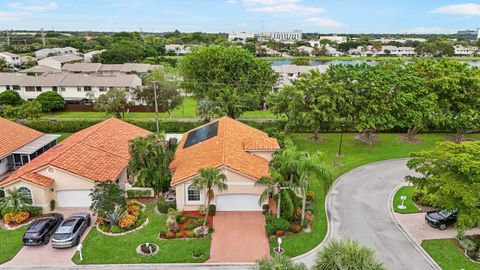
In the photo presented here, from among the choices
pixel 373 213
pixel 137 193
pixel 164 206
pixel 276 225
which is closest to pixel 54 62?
pixel 137 193

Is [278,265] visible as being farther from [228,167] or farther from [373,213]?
[373,213]

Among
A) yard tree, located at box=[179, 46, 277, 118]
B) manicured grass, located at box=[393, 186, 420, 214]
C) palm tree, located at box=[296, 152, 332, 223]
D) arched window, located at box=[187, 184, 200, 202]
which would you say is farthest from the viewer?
yard tree, located at box=[179, 46, 277, 118]

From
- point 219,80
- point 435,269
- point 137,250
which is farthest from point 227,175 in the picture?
point 219,80

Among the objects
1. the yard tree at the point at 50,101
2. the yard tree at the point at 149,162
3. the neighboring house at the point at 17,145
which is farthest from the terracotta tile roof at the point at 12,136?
the yard tree at the point at 50,101

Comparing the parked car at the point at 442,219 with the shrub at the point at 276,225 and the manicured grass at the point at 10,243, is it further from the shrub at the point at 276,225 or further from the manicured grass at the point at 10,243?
the manicured grass at the point at 10,243

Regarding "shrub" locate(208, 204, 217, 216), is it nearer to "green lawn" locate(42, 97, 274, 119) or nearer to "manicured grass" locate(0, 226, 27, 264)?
"manicured grass" locate(0, 226, 27, 264)

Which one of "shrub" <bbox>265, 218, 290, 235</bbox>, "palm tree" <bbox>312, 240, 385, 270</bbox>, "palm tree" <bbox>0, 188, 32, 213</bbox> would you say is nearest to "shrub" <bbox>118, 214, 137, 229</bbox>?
"palm tree" <bbox>0, 188, 32, 213</bbox>

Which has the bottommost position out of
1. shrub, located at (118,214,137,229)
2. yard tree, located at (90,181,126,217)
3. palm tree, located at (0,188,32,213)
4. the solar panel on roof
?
shrub, located at (118,214,137,229)
